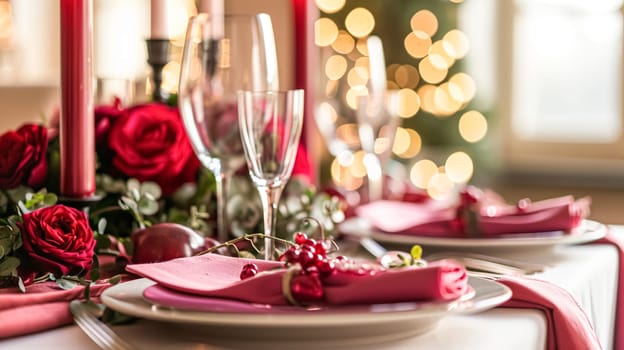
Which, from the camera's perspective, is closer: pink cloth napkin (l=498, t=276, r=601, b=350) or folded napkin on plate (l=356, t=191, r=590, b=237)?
pink cloth napkin (l=498, t=276, r=601, b=350)

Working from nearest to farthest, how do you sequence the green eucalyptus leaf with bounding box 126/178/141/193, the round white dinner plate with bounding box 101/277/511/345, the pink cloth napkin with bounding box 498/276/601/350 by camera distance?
the round white dinner plate with bounding box 101/277/511/345 < the pink cloth napkin with bounding box 498/276/601/350 < the green eucalyptus leaf with bounding box 126/178/141/193

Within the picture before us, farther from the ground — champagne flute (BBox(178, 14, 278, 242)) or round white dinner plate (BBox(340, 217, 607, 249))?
champagne flute (BBox(178, 14, 278, 242))

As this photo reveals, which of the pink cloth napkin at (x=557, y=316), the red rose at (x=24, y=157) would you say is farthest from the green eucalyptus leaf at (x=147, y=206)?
the pink cloth napkin at (x=557, y=316)

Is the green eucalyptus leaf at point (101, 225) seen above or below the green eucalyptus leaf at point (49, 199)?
below

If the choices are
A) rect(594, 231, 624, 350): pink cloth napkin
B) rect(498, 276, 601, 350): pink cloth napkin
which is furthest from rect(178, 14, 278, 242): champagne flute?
rect(594, 231, 624, 350): pink cloth napkin

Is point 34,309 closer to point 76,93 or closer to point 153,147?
point 76,93

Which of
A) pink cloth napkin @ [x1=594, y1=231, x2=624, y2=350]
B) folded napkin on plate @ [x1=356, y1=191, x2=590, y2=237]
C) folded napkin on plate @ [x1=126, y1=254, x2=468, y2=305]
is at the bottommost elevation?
pink cloth napkin @ [x1=594, y1=231, x2=624, y2=350]

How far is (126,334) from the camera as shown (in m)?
0.71

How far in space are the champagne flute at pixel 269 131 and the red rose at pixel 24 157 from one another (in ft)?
0.88

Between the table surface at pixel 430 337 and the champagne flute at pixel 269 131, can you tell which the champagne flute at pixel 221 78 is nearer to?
the champagne flute at pixel 269 131

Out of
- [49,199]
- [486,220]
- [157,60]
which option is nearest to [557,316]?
[486,220]

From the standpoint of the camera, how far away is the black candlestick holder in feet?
3.92

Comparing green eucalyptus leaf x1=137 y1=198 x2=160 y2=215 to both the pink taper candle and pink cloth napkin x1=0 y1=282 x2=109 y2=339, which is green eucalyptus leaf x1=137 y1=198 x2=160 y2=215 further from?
pink cloth napkin x1=0 y1=282 x2=109 y2=339

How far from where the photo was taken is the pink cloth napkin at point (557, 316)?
800 mm
